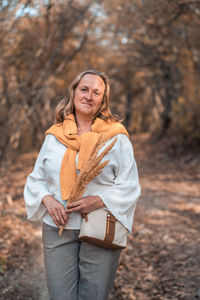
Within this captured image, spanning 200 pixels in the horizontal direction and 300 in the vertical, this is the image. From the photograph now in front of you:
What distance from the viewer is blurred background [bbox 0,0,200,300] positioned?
3.74 metres

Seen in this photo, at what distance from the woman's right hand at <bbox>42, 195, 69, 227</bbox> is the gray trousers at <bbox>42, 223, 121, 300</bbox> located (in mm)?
142

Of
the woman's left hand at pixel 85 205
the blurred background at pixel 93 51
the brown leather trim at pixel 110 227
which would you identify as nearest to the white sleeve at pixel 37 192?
the woman's left hand at pixel 85 205

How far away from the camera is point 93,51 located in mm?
13500

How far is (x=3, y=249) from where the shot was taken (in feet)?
13.5

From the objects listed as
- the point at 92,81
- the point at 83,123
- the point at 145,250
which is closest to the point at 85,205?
the point at 83,123

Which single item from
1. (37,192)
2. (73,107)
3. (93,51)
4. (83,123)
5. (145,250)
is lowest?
(145,250)

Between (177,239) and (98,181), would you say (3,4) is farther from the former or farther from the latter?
(177,239)

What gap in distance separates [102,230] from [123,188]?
317 mm

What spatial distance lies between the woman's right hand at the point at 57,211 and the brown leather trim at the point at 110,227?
279mm

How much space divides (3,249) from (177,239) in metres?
2.64

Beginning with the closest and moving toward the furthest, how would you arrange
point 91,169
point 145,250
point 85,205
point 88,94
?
1. point 91,169
2. point 85,205
3. point 88,94
4. point 145,250

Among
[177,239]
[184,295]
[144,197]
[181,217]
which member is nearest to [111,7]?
[144,197]

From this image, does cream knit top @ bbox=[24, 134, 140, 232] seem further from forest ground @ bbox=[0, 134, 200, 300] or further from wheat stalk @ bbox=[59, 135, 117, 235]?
forest ground @ bbox=[0, 134, 200, 300]

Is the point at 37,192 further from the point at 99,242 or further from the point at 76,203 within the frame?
the point at 99,242
